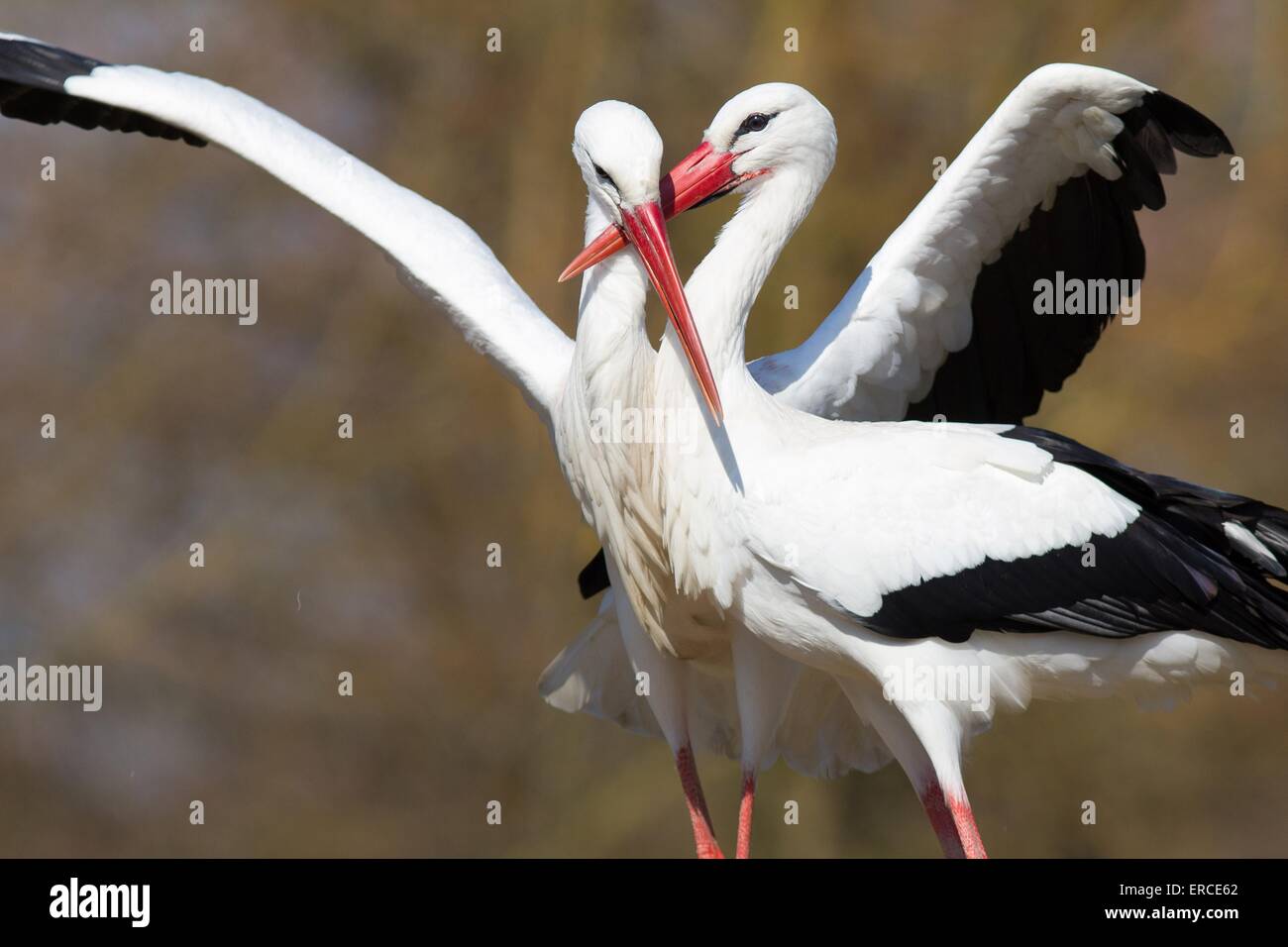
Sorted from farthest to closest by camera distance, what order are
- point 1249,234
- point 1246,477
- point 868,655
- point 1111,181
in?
point 1249,234
point 1246,477
point 1111,181
point 868,655

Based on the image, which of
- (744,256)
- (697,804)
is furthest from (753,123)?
(697,804)

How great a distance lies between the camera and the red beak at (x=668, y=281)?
4715 mm

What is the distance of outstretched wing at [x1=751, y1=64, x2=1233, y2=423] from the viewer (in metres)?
5.32

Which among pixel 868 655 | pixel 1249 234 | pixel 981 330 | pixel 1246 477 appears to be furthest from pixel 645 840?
→ pixel 868 655

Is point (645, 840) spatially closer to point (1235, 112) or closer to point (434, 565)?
point (434, 565)

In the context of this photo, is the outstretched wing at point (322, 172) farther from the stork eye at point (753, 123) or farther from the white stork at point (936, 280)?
A: the stork eye at point (753, 123)

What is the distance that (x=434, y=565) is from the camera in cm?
1140

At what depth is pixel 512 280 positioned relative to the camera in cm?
575

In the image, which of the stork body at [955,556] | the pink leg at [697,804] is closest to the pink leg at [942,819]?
the stork body at [955,556]

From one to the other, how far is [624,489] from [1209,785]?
698cm

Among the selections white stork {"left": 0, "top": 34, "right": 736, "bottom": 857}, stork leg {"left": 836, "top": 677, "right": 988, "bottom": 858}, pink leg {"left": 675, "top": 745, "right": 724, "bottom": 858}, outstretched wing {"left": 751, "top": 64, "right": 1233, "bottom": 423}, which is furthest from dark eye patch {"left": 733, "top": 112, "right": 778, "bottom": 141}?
pink leg {"left": 675, "top": 745, "right": 724, "bottom": 858}

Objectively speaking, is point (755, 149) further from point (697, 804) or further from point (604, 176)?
point (697, 804)

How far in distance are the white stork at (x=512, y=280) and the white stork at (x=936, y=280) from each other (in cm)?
15

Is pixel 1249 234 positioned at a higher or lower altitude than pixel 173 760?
higher
